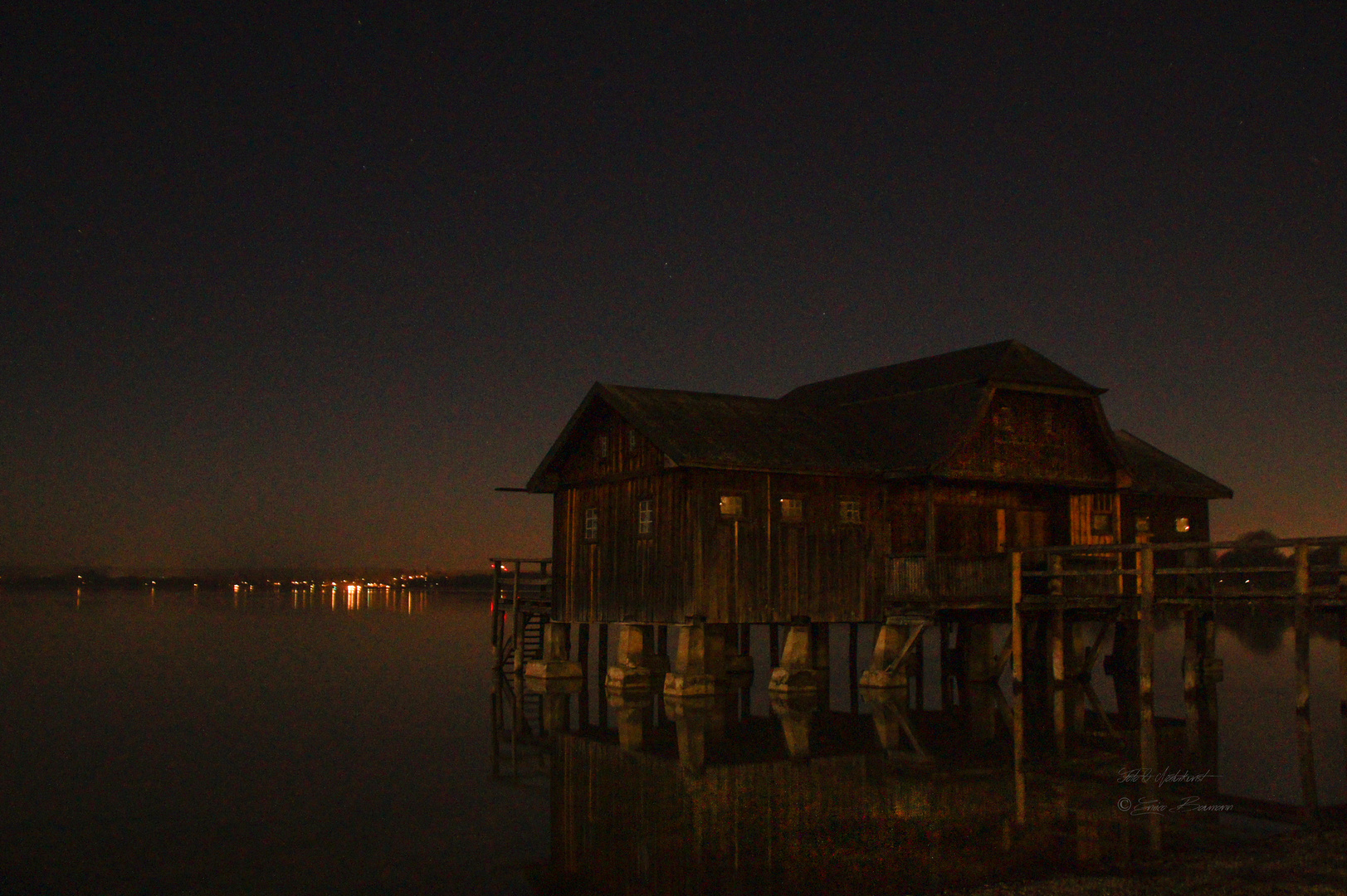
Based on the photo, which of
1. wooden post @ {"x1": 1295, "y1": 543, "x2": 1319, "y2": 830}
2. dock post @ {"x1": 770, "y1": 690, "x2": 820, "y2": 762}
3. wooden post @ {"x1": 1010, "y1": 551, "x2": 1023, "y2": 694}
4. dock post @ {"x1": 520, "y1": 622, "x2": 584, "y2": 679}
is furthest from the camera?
dock post @ {"x1": 520, "y1": 622, "x2": 584, "y2": 679}

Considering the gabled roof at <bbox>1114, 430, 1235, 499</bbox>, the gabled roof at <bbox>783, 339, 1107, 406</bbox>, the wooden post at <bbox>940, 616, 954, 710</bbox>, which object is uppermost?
the gabled roof at <bbox>783, 339, 1107, 406</bbox>

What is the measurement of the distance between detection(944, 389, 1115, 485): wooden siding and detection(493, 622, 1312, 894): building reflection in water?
6154 millimetres

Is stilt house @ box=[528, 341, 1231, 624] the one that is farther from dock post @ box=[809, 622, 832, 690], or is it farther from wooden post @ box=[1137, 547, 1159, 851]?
wooden post @ box=[1137, 547, 1159, 851]

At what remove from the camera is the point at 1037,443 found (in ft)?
115

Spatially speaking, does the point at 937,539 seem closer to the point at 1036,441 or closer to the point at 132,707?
the point at 1036,441

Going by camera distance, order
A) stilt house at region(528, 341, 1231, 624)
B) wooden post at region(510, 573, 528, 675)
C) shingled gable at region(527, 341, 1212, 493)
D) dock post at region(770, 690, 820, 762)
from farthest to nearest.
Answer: wooden post at region(510, 573, 528, 675)
shingled gable at region(527, 341, 1212, 493)
stilt house at region(528, 341, 1231, 624)
dock post at region(770, 690, 820, 762)

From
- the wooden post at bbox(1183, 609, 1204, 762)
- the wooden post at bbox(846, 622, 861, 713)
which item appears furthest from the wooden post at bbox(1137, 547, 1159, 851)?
the wooden post at bbox(846, 622, 861, 713)

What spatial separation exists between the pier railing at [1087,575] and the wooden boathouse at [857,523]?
0.08 meters

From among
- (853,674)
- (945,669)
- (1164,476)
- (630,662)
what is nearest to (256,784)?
(630,662)

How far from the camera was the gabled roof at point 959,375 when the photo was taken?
34406 millimetres

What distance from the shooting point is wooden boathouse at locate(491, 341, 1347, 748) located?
31.9 m

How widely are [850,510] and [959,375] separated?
18.6ft

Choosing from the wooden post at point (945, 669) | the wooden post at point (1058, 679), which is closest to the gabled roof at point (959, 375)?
the wooden post at point (945, 669)

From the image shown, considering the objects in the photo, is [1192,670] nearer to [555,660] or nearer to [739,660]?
[739,660]
